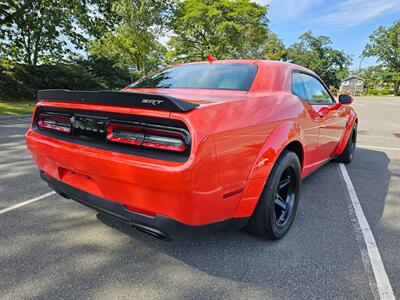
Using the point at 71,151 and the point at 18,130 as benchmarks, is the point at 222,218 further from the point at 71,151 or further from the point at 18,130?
the point at 18,130

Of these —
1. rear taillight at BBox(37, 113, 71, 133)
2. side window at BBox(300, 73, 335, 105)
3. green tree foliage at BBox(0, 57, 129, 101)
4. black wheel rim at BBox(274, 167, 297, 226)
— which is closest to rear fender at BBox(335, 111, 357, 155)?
side window at BBox(300, 73, 335, 105)

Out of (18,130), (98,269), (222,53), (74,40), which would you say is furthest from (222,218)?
(222,53)

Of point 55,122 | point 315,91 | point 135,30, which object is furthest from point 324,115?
point 135,30

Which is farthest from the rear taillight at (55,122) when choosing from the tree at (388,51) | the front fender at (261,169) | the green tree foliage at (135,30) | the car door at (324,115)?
the tree at (388,51)

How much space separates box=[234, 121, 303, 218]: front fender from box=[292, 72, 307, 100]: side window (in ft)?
2.43

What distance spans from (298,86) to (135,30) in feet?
53.4

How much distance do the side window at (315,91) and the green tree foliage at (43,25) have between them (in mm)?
17953

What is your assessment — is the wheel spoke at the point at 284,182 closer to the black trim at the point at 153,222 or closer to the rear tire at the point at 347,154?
the black trim at the point at 153,222

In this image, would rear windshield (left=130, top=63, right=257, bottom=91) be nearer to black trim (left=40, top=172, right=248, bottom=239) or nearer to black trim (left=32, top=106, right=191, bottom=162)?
black trim (left=32, top=106, right=191, bottom=162)

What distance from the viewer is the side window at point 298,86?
9.46 ft

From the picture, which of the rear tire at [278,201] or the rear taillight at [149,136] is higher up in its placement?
the rear taillight at [149,136]

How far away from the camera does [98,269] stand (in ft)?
6.61

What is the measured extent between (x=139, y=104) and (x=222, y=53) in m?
26.1

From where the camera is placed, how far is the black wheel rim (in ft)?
8.29
